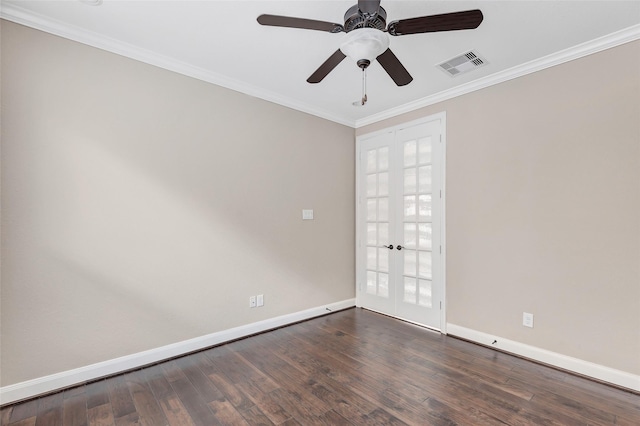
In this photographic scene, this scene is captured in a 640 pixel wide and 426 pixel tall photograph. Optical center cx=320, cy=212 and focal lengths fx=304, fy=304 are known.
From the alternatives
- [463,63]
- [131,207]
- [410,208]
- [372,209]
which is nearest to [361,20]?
[463,63]

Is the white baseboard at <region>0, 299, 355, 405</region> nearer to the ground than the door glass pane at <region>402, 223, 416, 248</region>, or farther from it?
nearer to the ground

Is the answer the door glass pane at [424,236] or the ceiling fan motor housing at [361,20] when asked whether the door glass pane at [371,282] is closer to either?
the door glass pane at [424,236]

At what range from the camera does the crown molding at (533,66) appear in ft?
7.80

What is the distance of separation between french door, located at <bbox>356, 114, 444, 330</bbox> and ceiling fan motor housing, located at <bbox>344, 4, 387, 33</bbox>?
2056 millimetres

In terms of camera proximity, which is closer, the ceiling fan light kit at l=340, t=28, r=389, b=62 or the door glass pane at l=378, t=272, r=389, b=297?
the ceiling fan light kit at l=340, t=28, r=389, b=62

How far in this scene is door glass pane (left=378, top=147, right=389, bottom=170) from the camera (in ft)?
13.4

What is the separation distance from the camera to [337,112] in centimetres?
415

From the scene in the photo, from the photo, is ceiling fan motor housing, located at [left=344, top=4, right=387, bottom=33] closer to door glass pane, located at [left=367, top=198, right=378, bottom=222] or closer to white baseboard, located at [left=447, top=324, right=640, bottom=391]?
door glass pane, located at [left=367, top=198, right=378, bottom=222]

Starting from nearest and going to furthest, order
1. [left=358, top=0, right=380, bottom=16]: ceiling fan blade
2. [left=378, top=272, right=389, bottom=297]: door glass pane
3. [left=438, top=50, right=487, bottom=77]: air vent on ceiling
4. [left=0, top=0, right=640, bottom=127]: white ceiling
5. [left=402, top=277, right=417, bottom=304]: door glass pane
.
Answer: [left=358, top=0, right=380, bottom=16]: ceiling fan blade, [left=0, top=0, right=640, bottom=127]: white ceiling, [left=438, top=50, right=487, bottom=77]: air vent on ceiling, [left=402, top=277, right=417, bottom=304]: door glass pane, [left=378, top=272, right=389, bottom=297]: door glass pane

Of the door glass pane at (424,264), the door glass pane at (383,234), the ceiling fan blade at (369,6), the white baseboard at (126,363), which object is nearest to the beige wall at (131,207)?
the white baseboard at (126,363)

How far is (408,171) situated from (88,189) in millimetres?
3288

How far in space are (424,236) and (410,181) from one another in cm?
70

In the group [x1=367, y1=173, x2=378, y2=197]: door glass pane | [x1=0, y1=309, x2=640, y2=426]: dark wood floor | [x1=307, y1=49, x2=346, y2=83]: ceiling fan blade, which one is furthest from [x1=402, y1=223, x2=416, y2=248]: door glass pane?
[x1=307, y1=49, x2=346, y2=83]: ceiling fan blade

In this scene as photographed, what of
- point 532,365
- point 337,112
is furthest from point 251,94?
point 532,365
